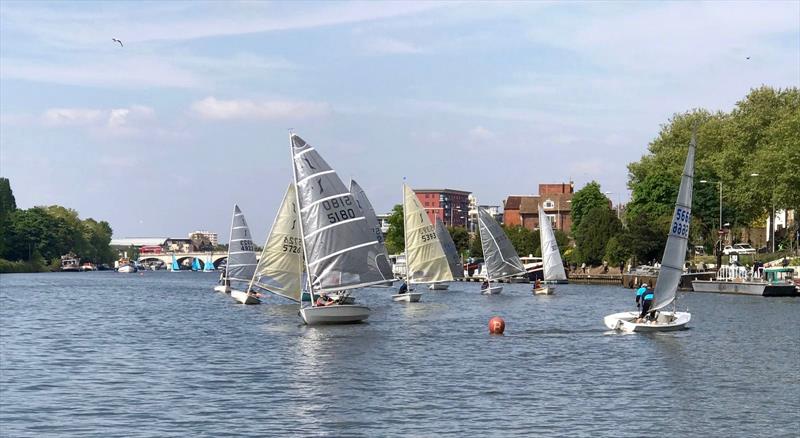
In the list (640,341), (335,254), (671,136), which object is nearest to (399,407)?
(640,341)

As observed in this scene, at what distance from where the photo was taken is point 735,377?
44688 mm

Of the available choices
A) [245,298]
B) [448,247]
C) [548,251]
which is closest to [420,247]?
[245,298]

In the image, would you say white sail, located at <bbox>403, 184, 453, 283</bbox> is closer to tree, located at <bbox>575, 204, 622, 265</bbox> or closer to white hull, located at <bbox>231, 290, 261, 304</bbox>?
white hull, located at <bbox>231, 290, 261, 304</bbox>

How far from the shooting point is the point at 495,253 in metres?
125

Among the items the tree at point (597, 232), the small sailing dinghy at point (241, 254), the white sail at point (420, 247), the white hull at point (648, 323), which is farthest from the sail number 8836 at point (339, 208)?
the tree at point (597, 232)

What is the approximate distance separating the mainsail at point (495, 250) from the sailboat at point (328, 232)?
179ft

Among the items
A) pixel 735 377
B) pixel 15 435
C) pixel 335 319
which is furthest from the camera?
pixel 335 319

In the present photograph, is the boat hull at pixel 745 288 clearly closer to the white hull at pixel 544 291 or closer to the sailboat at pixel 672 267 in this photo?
the white hull at pixel 544 291

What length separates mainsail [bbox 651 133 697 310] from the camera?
199 feet

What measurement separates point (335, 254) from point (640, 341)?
55.6 feet

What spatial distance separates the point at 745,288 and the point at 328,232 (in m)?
59.5

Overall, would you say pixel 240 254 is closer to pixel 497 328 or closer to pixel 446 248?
pixel 446 248

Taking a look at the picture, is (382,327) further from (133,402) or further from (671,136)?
(671,136)

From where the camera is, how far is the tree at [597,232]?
573ft
